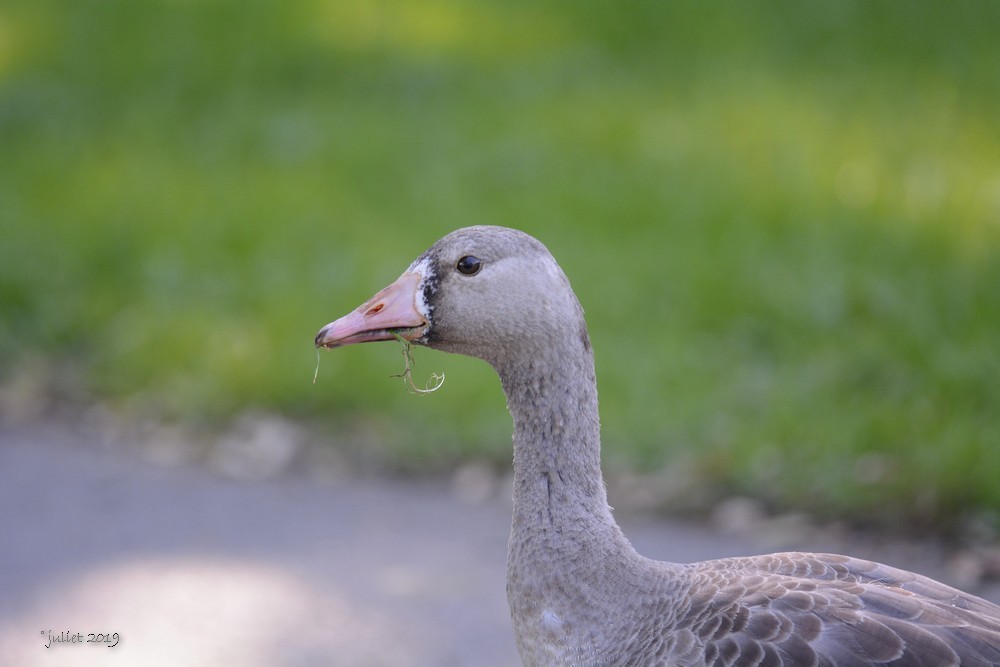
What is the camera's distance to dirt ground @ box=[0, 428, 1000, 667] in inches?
153

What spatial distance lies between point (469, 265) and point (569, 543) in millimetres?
722

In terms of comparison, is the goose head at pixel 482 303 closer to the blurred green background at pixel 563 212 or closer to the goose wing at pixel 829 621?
the goose wing at pixel 829 621

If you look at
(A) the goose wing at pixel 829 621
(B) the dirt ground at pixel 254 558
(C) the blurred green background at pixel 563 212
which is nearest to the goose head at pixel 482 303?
(A) the goose wing at pixel 829 621

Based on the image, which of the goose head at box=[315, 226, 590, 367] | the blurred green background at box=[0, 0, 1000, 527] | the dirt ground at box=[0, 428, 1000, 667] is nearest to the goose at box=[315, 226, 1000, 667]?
the goose head at box=[315, 226, 590, 367]

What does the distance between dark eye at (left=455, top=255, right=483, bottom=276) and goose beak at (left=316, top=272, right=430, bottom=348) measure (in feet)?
0.37

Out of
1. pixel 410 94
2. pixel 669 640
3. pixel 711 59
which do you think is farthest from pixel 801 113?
pixel 669 640

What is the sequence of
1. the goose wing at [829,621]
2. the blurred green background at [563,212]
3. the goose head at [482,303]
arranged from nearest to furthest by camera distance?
the goose wing at [829,621], the goose head at [482,303], the blurred green background at [563,212]

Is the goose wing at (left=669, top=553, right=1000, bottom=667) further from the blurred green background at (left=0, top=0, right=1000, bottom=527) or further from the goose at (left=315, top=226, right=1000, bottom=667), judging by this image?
the blurred green background at (left=0, top=0, right=1000, bottom=527)

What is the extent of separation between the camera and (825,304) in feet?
18.6

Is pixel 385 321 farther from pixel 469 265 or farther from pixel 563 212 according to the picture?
pixel 563 212

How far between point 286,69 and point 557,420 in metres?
6.14

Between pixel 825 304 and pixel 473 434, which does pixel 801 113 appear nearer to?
pixel 825 304

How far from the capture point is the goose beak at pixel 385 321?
2781mm

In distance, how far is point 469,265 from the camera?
110 inches
